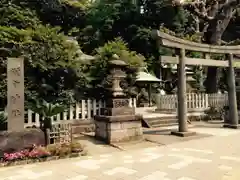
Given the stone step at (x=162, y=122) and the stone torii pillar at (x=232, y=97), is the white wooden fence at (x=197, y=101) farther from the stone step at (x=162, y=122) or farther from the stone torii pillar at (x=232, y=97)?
the stone torii pillar at (x=232, y=97)

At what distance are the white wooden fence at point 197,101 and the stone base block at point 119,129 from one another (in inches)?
259

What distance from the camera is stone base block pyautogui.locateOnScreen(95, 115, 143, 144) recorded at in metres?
8.16

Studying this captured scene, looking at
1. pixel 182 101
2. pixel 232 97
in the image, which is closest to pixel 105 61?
pixel 182 101

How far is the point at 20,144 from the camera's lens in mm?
6480

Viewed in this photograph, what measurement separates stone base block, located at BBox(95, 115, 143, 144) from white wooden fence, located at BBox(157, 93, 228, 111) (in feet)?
21.6

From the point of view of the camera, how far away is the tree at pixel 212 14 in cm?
1702

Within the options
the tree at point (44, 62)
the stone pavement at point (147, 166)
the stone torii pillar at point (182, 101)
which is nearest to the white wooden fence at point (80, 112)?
the tree at point (44, 62)

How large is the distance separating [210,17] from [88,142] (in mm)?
13386

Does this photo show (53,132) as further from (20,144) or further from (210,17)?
(210,17)

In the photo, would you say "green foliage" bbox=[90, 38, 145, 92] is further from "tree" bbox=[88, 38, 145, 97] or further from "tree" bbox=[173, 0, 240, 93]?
"tree" bbox=[173, 0, 240, 93]

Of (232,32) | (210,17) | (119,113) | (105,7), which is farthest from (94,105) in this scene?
(232,32)

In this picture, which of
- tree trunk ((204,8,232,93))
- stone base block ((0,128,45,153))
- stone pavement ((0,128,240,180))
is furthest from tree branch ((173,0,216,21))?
stone base block ((0,128,45,153))

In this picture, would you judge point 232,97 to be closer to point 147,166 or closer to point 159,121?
point 159,121

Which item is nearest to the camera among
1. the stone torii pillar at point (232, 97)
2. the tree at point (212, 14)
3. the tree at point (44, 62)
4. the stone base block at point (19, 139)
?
the stone base block at point (19, 139)
